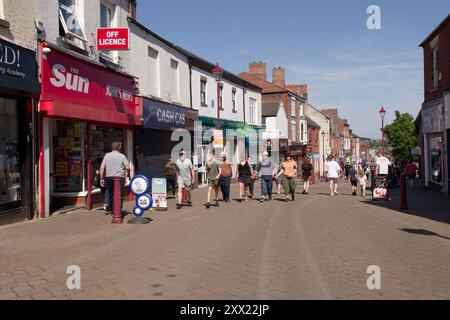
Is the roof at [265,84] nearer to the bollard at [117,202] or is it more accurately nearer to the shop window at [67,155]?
the shop window at [67,155]

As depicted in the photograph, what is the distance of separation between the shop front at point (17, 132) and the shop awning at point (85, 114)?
42 centimetres

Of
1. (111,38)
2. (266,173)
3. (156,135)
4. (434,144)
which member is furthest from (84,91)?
(434,144)

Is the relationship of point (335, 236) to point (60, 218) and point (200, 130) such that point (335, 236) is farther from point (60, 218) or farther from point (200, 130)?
point (200, 130)

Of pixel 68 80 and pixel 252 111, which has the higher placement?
pixel 252 111

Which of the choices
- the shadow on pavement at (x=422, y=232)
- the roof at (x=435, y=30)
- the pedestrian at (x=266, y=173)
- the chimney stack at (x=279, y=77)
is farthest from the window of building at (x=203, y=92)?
the chimney stack at (x=279, y=77)

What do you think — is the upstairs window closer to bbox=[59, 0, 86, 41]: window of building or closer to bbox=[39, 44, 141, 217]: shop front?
bbox=[39, 44, 141, 217]: shop front

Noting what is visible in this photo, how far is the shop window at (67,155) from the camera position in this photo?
1307cm

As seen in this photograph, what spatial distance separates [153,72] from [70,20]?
611cm

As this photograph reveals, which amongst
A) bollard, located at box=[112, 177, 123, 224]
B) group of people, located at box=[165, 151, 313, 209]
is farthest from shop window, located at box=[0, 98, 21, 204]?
group of people, located at box=[165, 151, 313, 209]

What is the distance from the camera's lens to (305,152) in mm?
47500

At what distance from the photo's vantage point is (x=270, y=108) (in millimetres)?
42344

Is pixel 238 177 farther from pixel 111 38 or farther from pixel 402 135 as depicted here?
pixel 402 135
